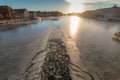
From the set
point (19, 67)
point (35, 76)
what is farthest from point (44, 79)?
point (19, 67)

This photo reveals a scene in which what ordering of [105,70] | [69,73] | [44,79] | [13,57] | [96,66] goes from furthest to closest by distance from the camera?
[13,57], [96,66], [105,70], [69,73], [44,79]

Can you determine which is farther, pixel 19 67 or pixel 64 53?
pixel 64 53

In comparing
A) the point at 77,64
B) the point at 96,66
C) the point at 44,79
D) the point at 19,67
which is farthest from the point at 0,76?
the point at 96,66

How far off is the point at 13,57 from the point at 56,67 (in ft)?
14.9

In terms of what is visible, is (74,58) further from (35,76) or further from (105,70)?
(35,76)

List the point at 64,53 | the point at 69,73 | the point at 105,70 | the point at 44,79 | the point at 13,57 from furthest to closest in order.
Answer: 1. the point at 64,53
2. the point at 13,57
3. the point at 105,70
4. the point at 69,73
5. the point at 44,79

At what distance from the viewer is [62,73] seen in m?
8.30

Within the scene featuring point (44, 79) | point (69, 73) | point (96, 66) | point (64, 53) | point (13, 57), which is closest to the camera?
point (44, 79)

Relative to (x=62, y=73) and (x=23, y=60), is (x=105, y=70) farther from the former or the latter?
(x=23, y=60)

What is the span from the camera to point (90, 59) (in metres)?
11.0

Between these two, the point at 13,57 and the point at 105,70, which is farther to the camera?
the point at 13,57

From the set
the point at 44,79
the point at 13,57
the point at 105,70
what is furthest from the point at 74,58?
the point at 13,57

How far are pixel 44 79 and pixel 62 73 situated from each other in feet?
4.31

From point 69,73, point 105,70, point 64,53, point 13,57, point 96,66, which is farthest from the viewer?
point 64,53
